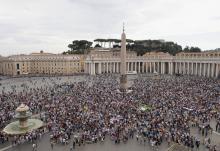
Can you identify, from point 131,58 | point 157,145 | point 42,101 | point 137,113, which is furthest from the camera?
point 131,58

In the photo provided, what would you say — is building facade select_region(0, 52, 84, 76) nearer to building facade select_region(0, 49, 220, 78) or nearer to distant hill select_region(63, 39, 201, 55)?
building facade select_region(0, 49, 220, 78)

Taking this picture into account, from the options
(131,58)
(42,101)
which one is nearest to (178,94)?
(42,101)

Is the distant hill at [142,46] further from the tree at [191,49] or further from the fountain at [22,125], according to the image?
the fountain at [22,125]

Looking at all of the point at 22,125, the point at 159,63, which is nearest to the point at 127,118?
→ the point at 22,125

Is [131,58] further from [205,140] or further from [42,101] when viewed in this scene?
[205,140]

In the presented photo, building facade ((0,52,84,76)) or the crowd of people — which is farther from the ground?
building facade ((0,52,84,76))

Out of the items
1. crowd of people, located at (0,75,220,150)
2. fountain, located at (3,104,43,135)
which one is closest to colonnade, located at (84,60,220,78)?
crowd of people, located at (0,75,220,150)
